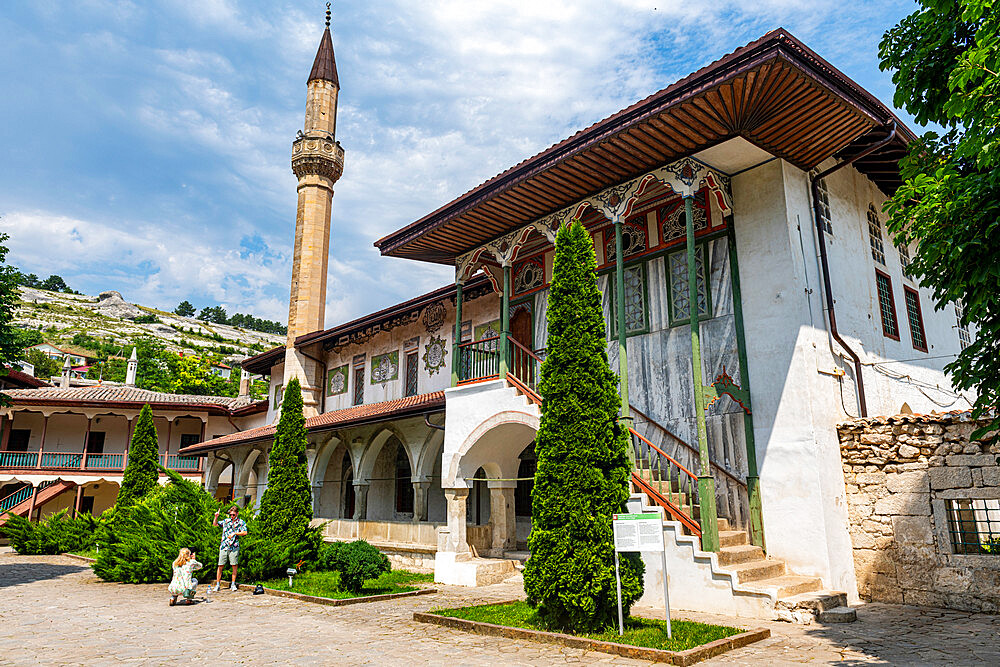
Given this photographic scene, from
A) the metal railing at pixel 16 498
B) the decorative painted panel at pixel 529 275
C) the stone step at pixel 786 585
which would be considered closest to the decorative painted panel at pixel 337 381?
the decorative painted panel at pixel 529 275

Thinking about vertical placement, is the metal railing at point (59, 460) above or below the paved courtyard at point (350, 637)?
above

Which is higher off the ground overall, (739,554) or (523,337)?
(523,337)

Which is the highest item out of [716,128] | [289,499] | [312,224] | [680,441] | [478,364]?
[312,224]

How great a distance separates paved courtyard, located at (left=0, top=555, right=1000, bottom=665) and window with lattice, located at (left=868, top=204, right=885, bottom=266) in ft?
18.2

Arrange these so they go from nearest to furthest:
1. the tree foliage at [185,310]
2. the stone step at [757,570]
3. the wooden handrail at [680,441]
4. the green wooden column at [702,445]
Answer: the stone step at [757,570]
the green wooden column at [702,445]
the wooden handrail at [680,441]
the tree foliage at [185,310]

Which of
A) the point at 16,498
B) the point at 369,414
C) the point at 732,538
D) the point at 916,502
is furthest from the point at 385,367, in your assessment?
the point at 16,498

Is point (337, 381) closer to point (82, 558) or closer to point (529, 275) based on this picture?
point (82, 558)

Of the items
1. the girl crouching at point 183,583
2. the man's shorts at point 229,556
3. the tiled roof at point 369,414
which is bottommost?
the girl crouching at point 183,583

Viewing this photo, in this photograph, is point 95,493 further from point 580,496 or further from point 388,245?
point 580,496

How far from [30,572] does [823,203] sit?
16173mm

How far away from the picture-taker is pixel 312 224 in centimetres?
2169

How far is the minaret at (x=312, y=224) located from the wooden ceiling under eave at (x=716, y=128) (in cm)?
1124

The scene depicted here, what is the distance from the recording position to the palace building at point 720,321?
7.88m

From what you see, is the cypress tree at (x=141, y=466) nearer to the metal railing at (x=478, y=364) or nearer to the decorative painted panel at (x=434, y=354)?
the decorative painted panel at (x=434, y=354)
